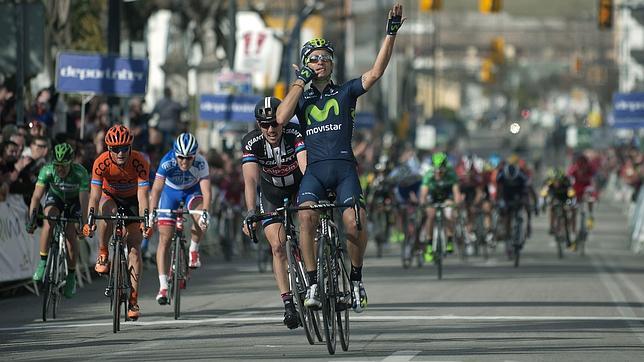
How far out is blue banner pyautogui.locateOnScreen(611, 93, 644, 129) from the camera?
48.8 metres

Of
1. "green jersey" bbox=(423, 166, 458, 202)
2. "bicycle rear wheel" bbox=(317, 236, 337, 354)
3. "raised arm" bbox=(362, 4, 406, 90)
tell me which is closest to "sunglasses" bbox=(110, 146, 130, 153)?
"raised arm" bbox=(362, 4, 406, 90)

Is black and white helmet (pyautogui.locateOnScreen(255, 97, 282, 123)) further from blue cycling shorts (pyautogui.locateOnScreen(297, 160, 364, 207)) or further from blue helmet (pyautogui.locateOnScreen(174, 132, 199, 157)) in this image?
blue helmet (pyautogui.locateOnScreen(174, 132, 199, 157))

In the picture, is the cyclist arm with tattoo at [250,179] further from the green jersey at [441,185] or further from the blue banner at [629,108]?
the blue banner at [629,108]

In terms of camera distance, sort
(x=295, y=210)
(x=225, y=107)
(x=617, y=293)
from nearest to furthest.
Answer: (x=295, y=210), (x=617, y=293), (x=225, y=107)

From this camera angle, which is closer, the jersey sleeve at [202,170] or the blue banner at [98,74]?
the jersey sleeve at [202,170]

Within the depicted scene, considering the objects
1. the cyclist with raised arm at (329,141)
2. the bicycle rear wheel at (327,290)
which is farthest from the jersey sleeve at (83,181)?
the bicycle rear wheel at (327,290)

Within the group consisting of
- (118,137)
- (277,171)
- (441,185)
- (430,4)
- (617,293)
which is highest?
(430,4)

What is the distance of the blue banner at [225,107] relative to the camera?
3881cm

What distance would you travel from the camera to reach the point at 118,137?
1662 cm

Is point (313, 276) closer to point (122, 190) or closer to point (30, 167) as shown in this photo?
point (122, 190)

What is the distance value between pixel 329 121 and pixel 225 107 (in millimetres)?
25095

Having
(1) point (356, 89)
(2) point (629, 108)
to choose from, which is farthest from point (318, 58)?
(2) point (629, 108)

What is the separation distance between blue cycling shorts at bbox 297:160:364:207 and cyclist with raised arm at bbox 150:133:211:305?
A: 3.49 meters

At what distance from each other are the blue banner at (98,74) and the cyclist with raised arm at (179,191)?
353 inches
